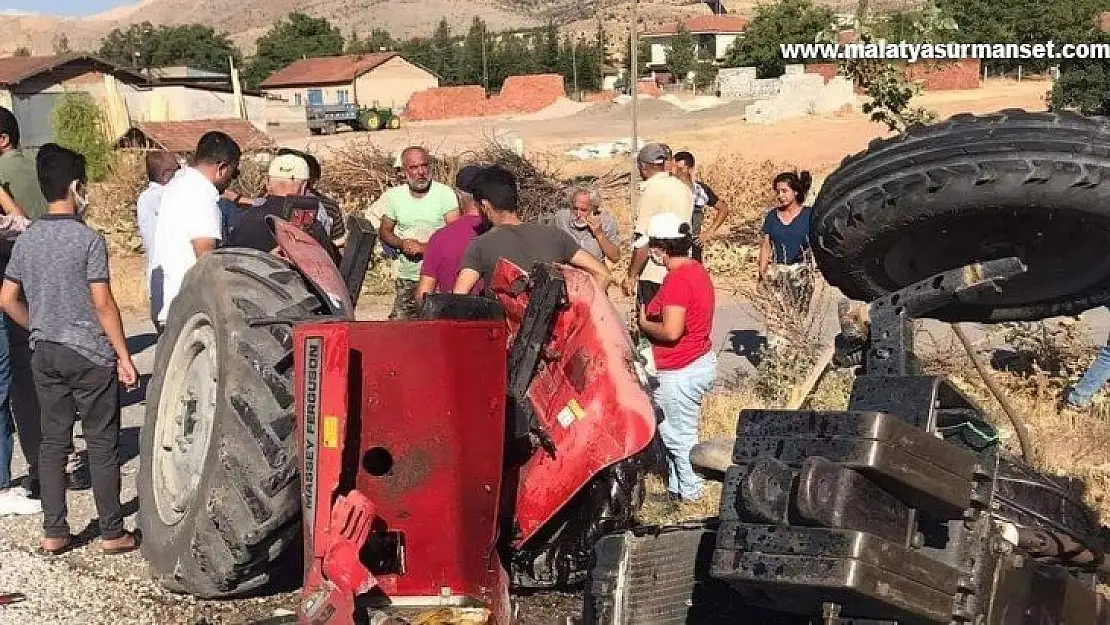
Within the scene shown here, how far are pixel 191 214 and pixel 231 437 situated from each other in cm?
220

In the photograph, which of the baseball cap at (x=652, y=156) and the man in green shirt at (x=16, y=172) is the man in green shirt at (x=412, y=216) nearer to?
the baseball cap at (x=652, y=156)

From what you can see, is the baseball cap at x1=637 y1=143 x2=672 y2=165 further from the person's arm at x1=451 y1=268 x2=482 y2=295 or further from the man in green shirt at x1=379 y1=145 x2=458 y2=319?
the person's arm at x1=451 y1=268 x2=482 y2=295

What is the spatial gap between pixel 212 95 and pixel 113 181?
3634cm

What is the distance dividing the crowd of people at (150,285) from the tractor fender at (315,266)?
56 cm

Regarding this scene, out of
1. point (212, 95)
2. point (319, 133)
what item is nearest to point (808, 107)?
point (319, 133)

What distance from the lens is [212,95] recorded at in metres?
59.8

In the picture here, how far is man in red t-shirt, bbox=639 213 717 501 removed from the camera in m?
6.27

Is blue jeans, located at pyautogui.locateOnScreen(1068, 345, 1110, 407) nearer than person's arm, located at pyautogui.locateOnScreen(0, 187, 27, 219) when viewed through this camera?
No

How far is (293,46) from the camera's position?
91.9 meters

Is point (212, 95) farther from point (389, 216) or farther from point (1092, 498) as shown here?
point (1092, 498)

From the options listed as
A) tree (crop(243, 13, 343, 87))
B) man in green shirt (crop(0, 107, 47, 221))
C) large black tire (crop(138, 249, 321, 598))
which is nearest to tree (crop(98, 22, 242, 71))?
tree (crop(243, 13, 343, 87))

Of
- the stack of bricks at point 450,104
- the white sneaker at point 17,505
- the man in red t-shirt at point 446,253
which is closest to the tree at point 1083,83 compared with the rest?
the man in red t-shirt at point 446,253

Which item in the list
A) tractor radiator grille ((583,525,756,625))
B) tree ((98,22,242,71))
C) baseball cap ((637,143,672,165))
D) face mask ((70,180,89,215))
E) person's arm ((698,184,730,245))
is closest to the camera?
tractor radiator grille ((583,525,756,625))

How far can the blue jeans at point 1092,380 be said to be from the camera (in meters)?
7.34
